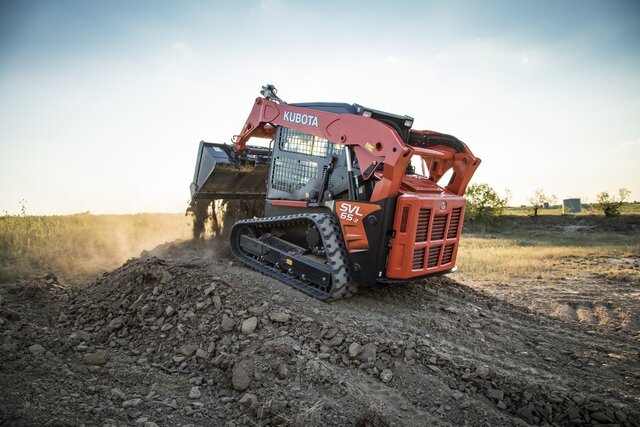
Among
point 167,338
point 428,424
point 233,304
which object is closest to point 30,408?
point 167,338

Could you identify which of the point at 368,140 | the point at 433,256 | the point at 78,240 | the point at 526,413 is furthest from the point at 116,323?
the point at 78,240

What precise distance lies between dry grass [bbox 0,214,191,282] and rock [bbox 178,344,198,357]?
4757 millimetres

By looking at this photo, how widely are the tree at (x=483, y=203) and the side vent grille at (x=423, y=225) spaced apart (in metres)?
26.9

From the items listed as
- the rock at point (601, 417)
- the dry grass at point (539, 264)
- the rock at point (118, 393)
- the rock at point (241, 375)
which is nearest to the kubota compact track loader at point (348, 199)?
the rock at point (241, 375)

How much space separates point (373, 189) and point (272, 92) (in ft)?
9.74

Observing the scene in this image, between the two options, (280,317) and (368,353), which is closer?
(368,353)

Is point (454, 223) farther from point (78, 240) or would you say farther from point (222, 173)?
point (78, 240)

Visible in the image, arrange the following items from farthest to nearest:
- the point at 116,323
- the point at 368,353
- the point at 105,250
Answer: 1. the point at 105,250
2. the point at 116,323
3. the point at 368,353

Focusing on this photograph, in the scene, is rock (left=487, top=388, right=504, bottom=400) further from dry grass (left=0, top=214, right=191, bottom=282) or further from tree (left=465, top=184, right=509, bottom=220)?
tree (left=465, top=184, right=509, bottom=220)

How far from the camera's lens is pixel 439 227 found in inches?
274

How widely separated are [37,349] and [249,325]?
2.25m

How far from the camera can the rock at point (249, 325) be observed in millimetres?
5695

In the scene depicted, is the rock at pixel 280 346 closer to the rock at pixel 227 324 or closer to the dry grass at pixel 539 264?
the rock at pixel 227 324

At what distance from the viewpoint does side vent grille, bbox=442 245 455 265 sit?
726cm
